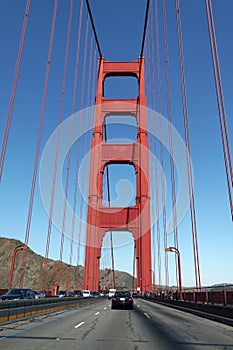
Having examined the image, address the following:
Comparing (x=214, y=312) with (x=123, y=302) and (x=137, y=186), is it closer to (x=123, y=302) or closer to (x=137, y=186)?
(x=123, y=302)

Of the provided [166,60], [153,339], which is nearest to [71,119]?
[166,60]

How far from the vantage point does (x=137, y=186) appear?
50625mm

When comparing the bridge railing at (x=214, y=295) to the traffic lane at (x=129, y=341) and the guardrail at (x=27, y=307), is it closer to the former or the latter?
the traffic lane at (x=129, y=341)

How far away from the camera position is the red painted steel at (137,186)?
45406mm

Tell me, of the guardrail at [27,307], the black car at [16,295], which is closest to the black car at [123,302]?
the guardrail at [27,307]

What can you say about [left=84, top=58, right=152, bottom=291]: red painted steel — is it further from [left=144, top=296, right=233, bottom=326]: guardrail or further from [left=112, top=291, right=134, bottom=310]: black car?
[left=144, top=296, right=233, bottom=326]: guardrail

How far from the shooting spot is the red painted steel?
4541cm

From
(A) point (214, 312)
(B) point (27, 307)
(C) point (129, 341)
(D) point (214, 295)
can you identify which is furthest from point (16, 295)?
(C) point (129, 341)

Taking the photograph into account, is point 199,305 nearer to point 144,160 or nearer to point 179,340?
point 179,340

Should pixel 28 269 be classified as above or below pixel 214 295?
above

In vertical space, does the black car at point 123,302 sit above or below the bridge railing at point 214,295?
below

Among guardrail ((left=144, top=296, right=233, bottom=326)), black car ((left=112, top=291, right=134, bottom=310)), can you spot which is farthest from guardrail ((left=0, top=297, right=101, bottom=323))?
guardrail ((left=144, top=296, right=233, bottom=326))

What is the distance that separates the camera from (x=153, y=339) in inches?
333

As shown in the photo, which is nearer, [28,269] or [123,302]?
[123,302]
